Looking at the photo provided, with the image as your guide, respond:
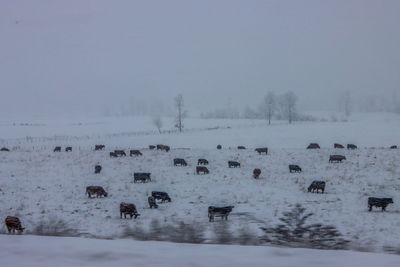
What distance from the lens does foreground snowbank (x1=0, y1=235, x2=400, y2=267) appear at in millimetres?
4141

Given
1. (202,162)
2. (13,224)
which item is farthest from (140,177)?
(13,224)

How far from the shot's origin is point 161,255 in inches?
173

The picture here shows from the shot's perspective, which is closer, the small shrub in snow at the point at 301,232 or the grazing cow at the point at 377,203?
the small shrub in snow at the point at 301,232

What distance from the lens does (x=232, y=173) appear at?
2861 cm

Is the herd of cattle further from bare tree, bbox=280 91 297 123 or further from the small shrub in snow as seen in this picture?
bare tree, bbox=280 91 297 123

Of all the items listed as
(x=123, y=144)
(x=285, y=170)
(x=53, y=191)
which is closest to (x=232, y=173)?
(x=285, y=170)

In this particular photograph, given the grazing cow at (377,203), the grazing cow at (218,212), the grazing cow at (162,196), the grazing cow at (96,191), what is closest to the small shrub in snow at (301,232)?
the grazing cow at (218,212)

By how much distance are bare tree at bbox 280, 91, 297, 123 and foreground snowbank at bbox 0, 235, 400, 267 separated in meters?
86.9

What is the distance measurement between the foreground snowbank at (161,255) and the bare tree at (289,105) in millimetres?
86855

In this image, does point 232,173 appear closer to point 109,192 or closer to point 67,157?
point 109,192

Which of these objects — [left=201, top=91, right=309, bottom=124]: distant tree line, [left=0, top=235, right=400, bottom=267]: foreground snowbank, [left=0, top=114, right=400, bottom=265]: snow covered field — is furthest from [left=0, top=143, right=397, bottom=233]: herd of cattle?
[left=201, top=91, right=309, bottom=124]: distant tree line

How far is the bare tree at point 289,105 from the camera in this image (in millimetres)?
91562

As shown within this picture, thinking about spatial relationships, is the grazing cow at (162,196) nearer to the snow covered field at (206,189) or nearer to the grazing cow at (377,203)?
the snow covered field at (206,189)

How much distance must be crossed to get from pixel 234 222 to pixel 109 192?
9.80 m
